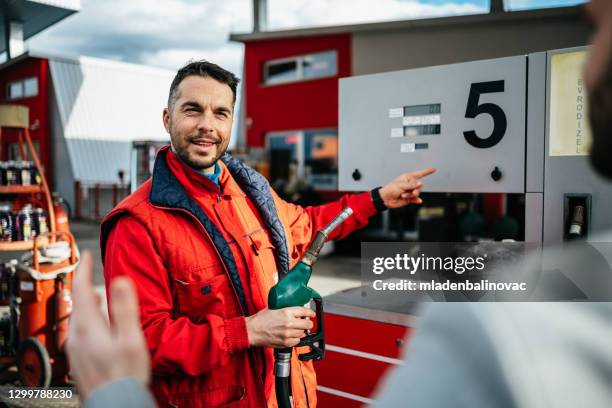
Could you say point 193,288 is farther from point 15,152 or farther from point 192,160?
point 15,152

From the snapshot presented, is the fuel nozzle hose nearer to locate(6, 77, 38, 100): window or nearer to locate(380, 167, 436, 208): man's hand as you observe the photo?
locate(380, 167, 436, 208): man's hand

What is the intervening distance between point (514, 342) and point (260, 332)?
107cm

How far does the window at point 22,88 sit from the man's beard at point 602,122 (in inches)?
749

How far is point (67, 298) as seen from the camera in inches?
157

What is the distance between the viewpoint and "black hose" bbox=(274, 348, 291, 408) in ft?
5.18

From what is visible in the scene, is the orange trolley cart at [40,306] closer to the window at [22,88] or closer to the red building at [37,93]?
the red building at [37,93]

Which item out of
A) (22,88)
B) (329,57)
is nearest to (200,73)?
(329,57)

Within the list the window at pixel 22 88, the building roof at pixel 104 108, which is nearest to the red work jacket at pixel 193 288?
the building roof at pixel 104 108

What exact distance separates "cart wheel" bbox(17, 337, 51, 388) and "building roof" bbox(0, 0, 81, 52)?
617 centimetres

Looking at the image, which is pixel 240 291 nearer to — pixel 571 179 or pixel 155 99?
pixel 571 179

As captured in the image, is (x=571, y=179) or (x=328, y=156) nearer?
(x=571, y=179)

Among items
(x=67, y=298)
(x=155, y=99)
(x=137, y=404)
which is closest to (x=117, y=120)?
(x=155, y=99)

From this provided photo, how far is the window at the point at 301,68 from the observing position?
11398 mm

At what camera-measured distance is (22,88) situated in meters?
17.3
